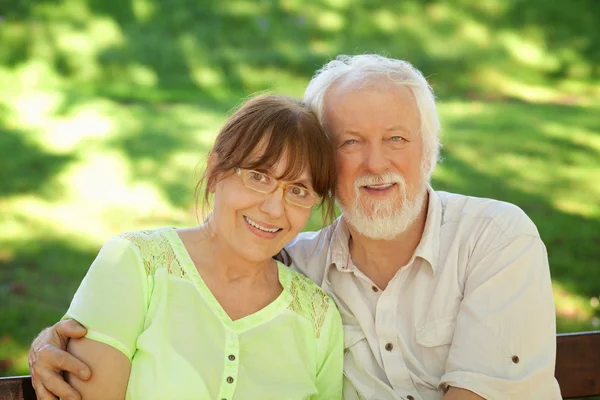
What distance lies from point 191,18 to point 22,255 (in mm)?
3450

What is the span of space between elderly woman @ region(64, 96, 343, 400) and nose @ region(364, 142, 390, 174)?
0.45 feet

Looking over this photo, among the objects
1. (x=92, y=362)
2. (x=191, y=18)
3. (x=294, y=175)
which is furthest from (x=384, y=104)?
(x=191, y=18)

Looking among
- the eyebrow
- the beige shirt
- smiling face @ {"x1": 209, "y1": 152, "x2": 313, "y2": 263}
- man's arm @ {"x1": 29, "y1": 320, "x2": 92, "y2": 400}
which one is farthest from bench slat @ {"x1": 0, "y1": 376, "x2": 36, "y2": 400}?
the eyebrow

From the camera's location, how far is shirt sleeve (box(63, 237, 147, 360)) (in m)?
2.27

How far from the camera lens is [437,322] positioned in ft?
8.48

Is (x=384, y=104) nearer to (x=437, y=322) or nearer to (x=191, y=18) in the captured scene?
(x=437, y=322)

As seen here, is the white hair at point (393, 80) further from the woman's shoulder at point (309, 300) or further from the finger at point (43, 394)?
the finger at point (43, 394)

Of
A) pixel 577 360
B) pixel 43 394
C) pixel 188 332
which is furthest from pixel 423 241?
pixel 43 394

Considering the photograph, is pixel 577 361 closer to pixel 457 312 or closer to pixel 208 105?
Result: pixel 457 312

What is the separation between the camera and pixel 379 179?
266 centimetres

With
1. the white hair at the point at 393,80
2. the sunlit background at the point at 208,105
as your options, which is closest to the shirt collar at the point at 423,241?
the white hair at the point at 393,80

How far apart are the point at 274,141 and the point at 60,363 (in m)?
0.88

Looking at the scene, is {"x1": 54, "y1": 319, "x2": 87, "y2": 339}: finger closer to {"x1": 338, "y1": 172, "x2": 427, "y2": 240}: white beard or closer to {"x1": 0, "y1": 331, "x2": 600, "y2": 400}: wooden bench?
{"x1": 338, "y1": 172, "x2": 427, "y2": 240}: white beard

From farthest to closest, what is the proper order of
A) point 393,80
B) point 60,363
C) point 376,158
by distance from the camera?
point 393,80, point 376,158, point 60,363
